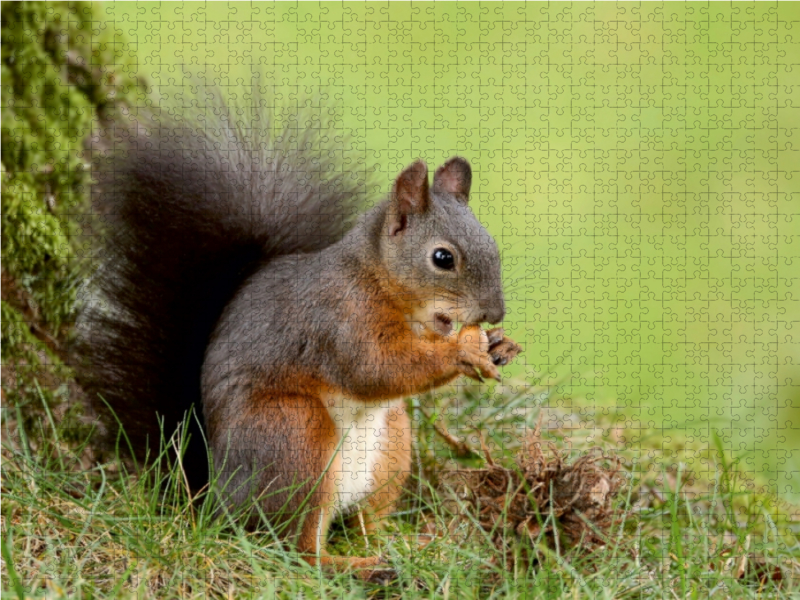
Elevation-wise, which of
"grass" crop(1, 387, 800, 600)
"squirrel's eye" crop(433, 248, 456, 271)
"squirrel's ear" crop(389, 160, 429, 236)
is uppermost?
"squirrel's ear" crop(389, 160, 429, 236)

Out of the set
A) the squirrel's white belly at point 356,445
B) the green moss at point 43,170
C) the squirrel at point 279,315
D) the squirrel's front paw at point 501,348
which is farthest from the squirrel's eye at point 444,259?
the green moss at point 43,170

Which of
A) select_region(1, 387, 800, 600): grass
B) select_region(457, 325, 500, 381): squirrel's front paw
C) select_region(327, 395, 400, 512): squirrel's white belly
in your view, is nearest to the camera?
select_region(1, 387, 800, 600): grass

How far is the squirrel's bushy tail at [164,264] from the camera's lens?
2.69m

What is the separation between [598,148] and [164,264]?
250cm

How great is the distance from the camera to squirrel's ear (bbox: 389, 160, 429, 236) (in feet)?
8.21

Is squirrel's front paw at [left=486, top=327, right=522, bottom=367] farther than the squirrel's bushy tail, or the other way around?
the squirrel's bushy tail

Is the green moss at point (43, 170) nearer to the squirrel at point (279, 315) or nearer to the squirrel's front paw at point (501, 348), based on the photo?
the squirrel at point (279, 315)

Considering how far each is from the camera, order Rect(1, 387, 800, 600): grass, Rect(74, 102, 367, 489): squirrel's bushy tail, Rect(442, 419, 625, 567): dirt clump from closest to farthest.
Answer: Rect(1, 387, 800, 600): grass
Rect(442, 419, 625, 567): dirt clump
Rect(74, 102, 367, 489): squirrel's bushy tail

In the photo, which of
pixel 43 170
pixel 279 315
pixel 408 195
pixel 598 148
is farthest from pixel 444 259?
pixel 598 148

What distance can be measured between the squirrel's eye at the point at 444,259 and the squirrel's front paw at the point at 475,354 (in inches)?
7.0

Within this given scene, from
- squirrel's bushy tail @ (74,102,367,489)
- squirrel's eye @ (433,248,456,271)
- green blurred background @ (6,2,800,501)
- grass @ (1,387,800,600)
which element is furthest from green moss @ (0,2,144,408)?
squirrel's eye @ (433,248,456,271)

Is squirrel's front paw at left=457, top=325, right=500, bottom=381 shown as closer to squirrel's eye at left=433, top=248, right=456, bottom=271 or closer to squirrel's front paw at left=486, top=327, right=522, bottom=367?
squirrel's front paw at left=486, top=327, right=522, bottom=367

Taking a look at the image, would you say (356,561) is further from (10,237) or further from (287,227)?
(10,237)

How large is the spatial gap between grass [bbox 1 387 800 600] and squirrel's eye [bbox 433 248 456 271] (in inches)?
24.4
